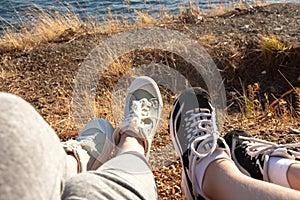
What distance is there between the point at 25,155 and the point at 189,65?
2.93 m

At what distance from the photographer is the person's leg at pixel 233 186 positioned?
1.25m

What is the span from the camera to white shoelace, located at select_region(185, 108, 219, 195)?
1.55 meters

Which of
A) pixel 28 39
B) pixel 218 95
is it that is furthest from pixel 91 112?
pixel 28 39

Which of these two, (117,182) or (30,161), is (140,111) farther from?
(30,161)

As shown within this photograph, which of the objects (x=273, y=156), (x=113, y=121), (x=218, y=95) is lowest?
(x=218, y=95)

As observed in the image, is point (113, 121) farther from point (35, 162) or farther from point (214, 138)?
point (35, 162)

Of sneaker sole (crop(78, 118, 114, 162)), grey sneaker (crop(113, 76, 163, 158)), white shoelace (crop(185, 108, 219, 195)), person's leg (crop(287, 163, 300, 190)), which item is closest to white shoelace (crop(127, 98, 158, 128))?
grey sneaker (crop(113, 76, 163, 158))

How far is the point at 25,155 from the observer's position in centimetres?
79

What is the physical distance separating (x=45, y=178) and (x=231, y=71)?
2.92 m

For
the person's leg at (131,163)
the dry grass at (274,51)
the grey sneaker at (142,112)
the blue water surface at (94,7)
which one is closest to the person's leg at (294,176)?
the person's leg at (131,163)

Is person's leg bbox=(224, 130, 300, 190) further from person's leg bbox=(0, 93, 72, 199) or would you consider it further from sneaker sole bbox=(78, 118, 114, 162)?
person's leg bbox=(0, 93, 72, 199)

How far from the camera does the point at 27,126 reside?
32.0 inches

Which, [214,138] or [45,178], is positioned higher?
[45,178]

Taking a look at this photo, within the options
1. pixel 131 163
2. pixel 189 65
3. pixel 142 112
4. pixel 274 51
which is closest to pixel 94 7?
pixel 189 65
